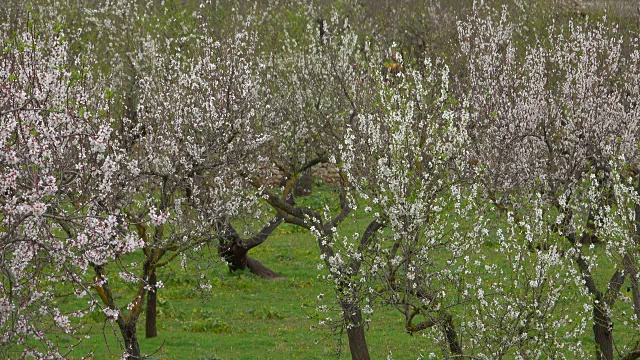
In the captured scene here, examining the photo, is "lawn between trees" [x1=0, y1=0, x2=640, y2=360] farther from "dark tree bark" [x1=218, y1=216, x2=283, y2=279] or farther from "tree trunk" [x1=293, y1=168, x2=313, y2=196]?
"tree trunk" [x1=293, y1=168, x2=313, y2=196]

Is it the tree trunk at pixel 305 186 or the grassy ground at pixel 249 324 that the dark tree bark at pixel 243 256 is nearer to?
the grassy ground at pixel 249 324

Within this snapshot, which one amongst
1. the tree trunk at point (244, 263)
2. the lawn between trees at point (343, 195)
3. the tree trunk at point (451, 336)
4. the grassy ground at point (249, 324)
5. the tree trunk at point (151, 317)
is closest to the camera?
the lawn between trees at point (343, 195)

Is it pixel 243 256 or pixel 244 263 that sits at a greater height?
pixel 243 256

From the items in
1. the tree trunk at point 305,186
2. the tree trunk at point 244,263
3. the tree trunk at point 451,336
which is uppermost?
the tree trunk at point 305,186

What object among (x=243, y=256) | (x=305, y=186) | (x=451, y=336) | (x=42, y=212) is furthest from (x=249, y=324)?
(x=305, y=186)

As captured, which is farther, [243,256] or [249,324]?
[243,256]

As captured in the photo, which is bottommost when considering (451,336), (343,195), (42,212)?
(451,336)

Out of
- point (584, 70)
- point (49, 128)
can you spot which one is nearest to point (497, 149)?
point (584, 70)

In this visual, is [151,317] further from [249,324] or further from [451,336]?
[451,336]

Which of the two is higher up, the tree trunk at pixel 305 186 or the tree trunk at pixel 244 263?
the tree trunk at pixel 305 186

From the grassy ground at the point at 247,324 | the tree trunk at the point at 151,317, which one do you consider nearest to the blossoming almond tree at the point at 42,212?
the grassy ground at the point at 247,324

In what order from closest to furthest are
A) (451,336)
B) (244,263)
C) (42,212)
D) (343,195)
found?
(42,212)
(451,336)
(343,195)
(244,263)

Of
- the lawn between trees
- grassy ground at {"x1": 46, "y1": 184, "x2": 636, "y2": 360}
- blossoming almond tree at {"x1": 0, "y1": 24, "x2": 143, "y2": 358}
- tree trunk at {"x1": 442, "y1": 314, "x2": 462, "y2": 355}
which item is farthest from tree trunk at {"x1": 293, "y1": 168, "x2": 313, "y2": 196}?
blossoming almond tree at {"x1": 0, "y1": 24, "x2": 143, "y2": 358}

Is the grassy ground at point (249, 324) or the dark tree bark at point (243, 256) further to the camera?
the dark tree bark at point (243, 256)
